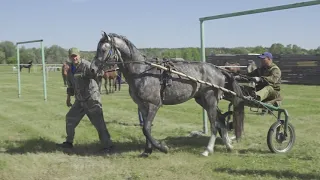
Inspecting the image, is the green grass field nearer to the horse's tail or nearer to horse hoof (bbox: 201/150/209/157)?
horse hoof (bbox: 201/150/209/157)

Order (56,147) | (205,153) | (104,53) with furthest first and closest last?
(56,147), (205,153), (104,53)

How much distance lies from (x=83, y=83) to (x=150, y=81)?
1365 millimetres

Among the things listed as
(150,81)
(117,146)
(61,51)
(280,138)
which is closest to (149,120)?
(150,81)

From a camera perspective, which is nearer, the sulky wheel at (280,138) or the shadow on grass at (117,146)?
the sulky wheel at (280,138)

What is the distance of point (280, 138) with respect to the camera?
25.5 ft

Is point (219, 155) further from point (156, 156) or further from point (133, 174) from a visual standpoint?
point (133, 174)

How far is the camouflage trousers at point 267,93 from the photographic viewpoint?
7.91 meters

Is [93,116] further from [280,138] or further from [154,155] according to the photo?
[280,138]

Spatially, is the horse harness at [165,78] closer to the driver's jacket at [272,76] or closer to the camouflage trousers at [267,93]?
the camouflage trousers at [267,93]

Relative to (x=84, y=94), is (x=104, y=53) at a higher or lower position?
higher

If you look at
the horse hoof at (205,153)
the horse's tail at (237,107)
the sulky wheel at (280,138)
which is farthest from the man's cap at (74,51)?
the sulky wheel at (280,138)

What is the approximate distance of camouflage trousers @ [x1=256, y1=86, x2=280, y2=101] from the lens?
7906 millimetres

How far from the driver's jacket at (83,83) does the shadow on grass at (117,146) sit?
1.10 meters

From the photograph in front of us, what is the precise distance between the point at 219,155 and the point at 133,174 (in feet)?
6.42
